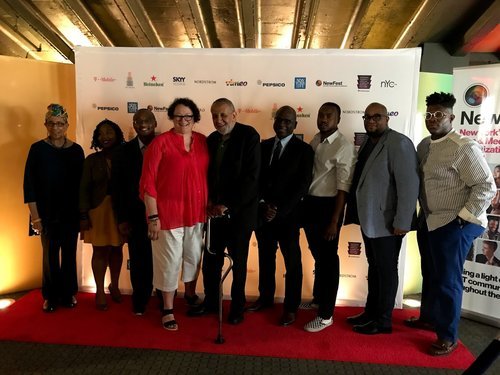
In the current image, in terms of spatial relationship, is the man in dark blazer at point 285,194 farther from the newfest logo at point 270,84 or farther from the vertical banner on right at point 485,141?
the vertical banner on right at point 485,141

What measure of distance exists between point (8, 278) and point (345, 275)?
2.99 meters

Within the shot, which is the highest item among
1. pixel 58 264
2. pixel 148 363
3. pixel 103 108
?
pixel 103 108

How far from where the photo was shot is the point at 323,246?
2674 millimetres

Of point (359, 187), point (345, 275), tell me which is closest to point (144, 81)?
point (359, 187)

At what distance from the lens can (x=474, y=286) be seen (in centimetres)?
299

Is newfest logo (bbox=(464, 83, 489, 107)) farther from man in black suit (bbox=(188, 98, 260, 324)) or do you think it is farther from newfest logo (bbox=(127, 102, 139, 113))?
newfest logo (bbox=(127, 102, 139, 113))

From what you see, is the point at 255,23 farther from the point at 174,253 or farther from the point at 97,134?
the point at 174,253

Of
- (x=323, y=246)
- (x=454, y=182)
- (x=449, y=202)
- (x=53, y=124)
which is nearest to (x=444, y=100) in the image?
(x=454, y=182)

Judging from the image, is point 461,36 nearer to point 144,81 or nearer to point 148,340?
point 144,81

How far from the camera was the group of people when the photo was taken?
7.86ft

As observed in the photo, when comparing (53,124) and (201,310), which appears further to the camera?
(201,310)

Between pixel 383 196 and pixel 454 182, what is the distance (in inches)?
16.7

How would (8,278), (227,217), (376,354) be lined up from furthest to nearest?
(8,278), (227,217), (376,354)

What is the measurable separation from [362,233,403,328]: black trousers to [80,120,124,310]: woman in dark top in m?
1.88
